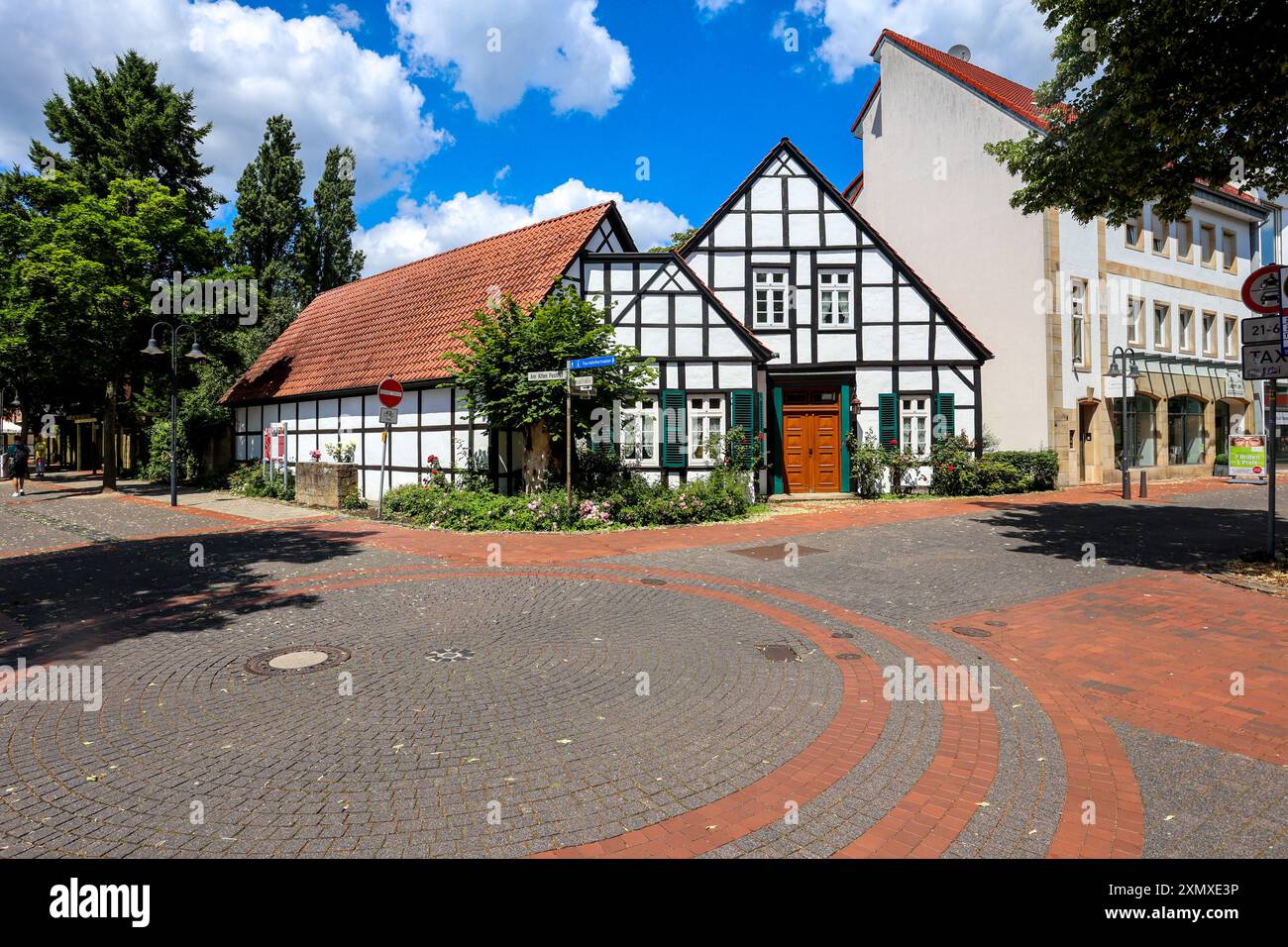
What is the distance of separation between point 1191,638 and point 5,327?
30.2 metres

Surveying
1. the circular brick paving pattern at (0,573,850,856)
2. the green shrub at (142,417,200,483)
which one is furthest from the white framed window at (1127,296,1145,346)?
the green shrub at (142,417,200,483)

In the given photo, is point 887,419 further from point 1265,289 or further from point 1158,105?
point 1158,105

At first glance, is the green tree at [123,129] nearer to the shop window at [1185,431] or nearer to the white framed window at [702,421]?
the white framed window at [702,421]

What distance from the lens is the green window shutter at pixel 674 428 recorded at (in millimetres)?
17391

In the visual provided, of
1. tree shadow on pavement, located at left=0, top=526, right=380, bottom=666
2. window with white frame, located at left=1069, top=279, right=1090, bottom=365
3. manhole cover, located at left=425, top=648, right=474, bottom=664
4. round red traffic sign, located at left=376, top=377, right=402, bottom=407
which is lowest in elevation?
manhole cover, located at left=425, top=648, right=474, bottom=664

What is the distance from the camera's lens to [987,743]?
416 centimetres

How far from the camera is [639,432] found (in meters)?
17.4

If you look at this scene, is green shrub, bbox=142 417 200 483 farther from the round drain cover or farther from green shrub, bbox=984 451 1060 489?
green shrub, bbox=984 451 1060 489

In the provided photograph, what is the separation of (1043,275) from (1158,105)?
1371 cm

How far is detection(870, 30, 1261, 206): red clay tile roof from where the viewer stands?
71.8 feet

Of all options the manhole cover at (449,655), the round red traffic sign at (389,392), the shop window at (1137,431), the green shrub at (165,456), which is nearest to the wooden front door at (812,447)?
the round red traffic sign at (389,392)

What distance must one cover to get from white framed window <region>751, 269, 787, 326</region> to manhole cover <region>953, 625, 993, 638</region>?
14.6 meters

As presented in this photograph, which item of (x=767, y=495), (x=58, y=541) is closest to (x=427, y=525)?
(x=58, y=541)
